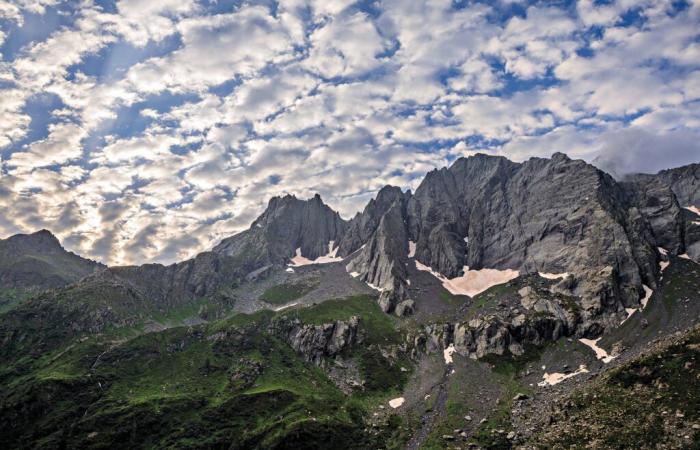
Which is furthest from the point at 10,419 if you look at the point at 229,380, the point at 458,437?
the point at 458,437

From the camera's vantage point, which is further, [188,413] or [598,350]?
[188,413]

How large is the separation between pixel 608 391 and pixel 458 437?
45.2 m

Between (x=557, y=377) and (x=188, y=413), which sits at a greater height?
(x=188, y=413)

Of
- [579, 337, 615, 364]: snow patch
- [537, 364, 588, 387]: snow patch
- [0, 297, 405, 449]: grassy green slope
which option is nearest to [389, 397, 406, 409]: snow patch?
[0, 297, 405, 449]: grassy green slope

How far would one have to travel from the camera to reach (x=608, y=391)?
381ft

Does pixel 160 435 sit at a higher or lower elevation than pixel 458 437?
higher

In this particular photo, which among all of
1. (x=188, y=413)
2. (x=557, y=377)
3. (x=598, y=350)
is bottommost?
(x=557, y=377)

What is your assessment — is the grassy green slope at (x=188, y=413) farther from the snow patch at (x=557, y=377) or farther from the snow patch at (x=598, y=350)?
the snow patch at (x=598, y=350)

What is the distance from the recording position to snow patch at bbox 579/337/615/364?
159m

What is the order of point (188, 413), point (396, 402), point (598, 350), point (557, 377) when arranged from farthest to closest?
point (396, 402)
point (188, 413)
point (598, 350)
point (557, 377)

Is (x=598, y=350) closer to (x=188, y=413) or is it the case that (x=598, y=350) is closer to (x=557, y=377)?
(x=557, y=377)

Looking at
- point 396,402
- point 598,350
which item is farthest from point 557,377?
point 396,402

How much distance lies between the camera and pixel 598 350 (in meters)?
170

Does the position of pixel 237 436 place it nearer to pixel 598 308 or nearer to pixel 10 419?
pixel 10 419
